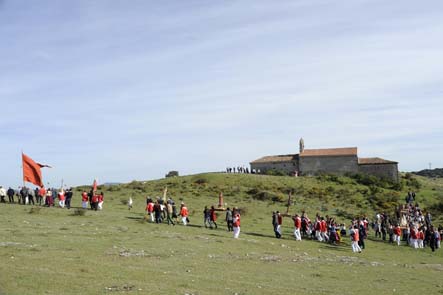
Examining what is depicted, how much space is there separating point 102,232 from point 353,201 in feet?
159

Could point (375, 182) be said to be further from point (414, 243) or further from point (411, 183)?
point (414, 243)

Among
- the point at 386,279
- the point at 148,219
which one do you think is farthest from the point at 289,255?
the point at 148,219

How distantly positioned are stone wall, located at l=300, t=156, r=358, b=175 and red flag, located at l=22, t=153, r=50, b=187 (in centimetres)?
7947

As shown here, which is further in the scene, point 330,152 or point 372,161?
point 330,152

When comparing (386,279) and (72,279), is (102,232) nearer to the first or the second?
(72,279)

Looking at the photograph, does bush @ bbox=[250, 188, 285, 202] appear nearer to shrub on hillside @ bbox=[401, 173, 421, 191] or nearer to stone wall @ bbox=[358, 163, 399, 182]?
shrub on hillside @ bbox=[401, 173, 421, 191]

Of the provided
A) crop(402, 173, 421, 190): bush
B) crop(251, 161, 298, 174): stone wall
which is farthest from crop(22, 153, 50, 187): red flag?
crop(251, 161, 298, 174): stone wall

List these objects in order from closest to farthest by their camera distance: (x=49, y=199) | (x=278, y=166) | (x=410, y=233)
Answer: (x=410, y=233)
(x=49, y=199)
(x=278, y=166)

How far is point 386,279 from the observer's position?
23203mm

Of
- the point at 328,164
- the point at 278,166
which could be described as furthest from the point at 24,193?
the point at 328,164

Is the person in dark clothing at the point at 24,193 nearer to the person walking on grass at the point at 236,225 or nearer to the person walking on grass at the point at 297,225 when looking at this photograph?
the person walking on grass at the point at 236,225

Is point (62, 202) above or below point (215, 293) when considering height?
above

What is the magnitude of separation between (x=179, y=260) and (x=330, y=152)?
310ft

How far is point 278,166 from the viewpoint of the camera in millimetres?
118125
